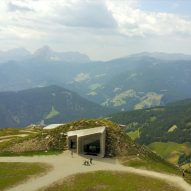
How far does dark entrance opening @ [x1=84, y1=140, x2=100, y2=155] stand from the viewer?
278ft

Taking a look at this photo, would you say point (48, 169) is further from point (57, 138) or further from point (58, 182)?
point (57, 138)

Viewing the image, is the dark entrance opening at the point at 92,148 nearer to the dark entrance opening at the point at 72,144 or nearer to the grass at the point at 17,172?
the dark entrance opening at the point at 72,144

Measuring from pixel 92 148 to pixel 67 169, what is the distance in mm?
16061

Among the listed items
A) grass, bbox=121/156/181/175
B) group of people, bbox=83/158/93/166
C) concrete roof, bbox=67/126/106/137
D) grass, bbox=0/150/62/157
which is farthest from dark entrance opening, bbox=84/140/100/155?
group of people, bbox=83/158/93/166

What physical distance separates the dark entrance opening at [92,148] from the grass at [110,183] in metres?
16.0

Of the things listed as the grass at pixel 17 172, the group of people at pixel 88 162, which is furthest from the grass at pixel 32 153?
the group of people at pixel 88 162

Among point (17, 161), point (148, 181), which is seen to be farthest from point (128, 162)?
point (17, 161)

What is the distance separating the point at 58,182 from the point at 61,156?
1946 centimetres

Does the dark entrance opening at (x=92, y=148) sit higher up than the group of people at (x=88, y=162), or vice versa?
the dark entrance opening at (x=92, y=148)

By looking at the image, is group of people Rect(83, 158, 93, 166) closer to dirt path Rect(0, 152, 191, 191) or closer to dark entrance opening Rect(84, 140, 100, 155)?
dirt path Rect(0, 152, 191, 191)

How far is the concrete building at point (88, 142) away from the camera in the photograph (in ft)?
275

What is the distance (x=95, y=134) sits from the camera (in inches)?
3329

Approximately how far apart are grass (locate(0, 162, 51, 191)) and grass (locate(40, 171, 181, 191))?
677 centimetres

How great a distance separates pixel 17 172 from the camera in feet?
217
